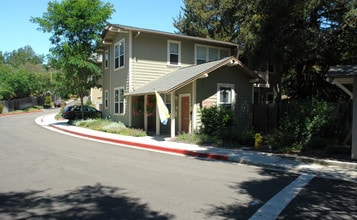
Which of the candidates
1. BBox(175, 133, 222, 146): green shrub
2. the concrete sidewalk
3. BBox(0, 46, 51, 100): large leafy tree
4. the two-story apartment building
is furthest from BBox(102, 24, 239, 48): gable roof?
BBox(0, 46, 51, 100): large leafy tree

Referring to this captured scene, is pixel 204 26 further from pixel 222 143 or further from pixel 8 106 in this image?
pixel 8 106

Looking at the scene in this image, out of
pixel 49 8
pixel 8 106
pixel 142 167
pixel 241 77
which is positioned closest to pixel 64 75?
pixel 49 8

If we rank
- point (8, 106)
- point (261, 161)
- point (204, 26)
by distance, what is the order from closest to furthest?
point (261, 161)
point (204, 26)
point (8, 106)

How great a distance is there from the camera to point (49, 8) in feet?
79.7

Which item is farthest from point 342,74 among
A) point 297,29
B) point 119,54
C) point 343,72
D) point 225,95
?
point 119,54

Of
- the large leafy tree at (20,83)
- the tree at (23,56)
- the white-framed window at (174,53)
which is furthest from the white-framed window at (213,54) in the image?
the tree at (23,56)

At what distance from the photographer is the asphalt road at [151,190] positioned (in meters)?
5.68

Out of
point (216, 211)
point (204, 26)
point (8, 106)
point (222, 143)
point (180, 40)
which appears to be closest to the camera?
point (216, 211)

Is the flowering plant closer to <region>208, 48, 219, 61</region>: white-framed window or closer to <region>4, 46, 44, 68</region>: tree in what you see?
<region>208, 48, 219, 61</region>: white-framed window

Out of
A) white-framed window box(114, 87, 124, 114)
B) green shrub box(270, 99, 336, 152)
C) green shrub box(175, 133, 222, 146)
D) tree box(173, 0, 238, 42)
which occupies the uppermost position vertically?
tree box(173, 0, 238, 42)

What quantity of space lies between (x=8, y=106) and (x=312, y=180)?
161 feet

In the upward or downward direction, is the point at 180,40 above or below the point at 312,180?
above

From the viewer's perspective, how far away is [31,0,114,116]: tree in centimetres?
2397

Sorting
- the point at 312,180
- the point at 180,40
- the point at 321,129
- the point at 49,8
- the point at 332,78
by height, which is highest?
the point at 49,8
